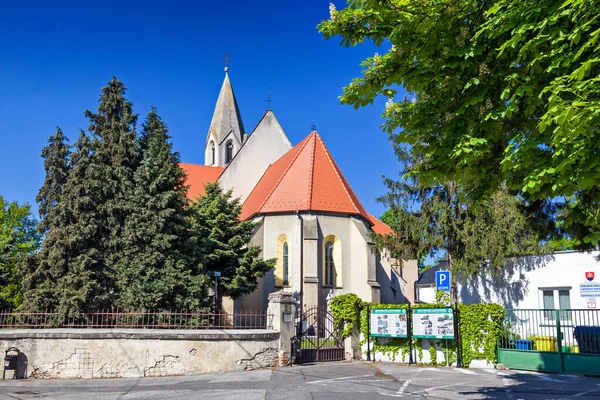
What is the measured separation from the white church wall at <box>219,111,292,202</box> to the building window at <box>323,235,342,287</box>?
8.62 metres

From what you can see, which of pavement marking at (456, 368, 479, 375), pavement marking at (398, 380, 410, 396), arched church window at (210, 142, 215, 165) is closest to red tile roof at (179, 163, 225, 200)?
arched church window at (210, 142, 215, 165)

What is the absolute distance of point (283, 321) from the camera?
14.6m

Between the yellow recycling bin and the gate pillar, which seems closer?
the yellow recycling bin

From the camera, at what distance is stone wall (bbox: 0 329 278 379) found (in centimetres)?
1250

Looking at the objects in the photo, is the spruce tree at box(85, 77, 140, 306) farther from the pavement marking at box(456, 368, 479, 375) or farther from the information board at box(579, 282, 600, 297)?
the information board at box(579, 282, 600, 297)

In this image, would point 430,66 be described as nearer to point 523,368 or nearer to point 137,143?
point 523,368

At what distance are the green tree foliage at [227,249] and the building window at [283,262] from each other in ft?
9.25

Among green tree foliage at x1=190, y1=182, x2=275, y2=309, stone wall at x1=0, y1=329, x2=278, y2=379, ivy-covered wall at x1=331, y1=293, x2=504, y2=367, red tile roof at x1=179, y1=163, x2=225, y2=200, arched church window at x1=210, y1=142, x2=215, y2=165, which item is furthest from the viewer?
arched church window at x1=210, y1=142, x2=215, y2=165

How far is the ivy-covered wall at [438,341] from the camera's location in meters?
14.3

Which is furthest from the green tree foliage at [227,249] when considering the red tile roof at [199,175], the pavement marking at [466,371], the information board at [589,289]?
the information board at [589,289]

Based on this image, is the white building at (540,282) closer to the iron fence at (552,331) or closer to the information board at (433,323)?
the iron fence at (552,331)

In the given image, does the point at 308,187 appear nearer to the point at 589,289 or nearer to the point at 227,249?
the point at 227,249

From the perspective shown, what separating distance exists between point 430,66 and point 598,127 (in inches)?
85.8

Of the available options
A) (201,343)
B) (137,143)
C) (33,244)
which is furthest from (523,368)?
(33,244)
